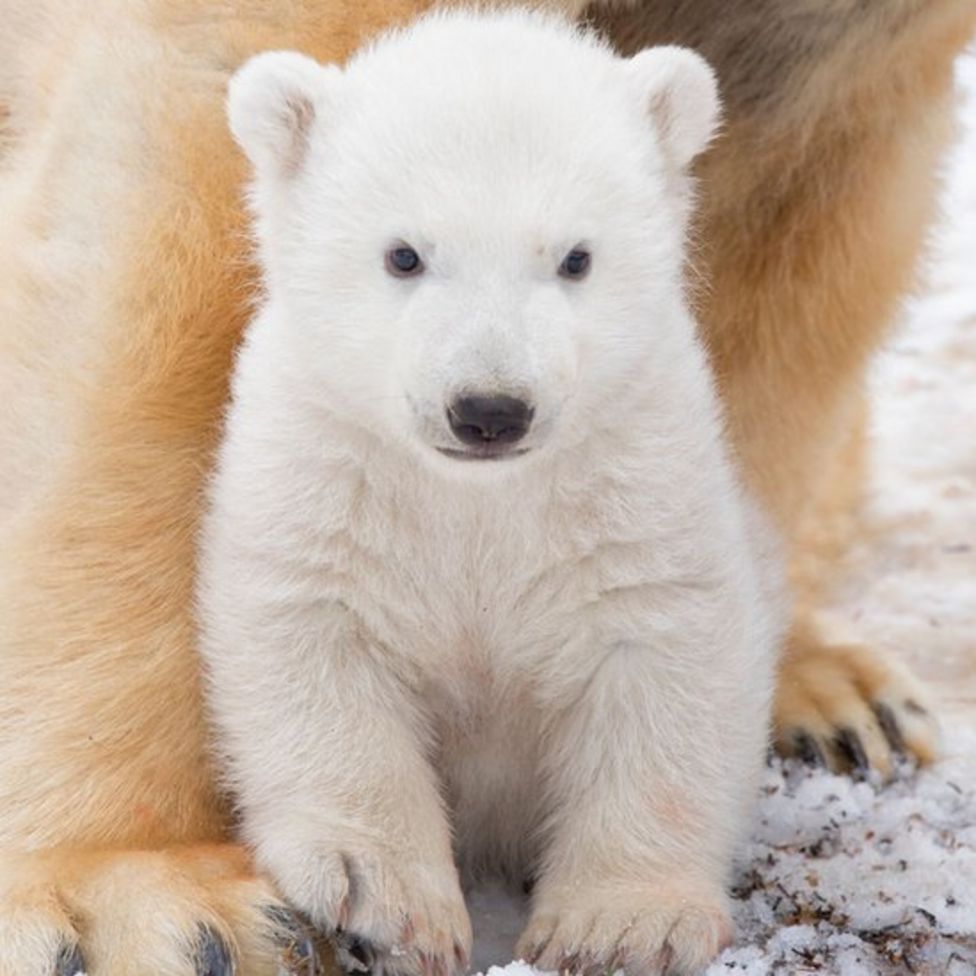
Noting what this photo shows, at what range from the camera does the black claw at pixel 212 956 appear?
2.48 metres

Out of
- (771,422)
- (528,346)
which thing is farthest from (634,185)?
(771,422)

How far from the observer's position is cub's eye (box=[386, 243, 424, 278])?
2.30m

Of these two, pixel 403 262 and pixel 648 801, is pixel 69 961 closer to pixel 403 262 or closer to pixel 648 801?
pixel 648 801

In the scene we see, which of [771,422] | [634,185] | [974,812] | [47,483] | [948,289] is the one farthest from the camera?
[948,289]

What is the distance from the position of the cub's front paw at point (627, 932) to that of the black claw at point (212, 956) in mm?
314

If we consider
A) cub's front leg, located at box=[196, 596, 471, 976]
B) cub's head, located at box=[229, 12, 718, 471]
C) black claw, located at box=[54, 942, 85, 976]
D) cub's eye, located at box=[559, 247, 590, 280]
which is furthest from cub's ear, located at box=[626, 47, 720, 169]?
black claw, located at box=[54, 942, 85, 976]

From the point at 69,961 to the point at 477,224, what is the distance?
894 mm

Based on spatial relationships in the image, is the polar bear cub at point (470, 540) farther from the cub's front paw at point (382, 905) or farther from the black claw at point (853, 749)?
the black claw at point (853, 749)

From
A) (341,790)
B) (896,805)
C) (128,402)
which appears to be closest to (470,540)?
(341,790)

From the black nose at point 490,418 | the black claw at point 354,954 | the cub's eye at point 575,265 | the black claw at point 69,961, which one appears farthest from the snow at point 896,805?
the cub's eye at point 575,265

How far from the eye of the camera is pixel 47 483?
2.86 m

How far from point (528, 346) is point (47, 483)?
0.88 m

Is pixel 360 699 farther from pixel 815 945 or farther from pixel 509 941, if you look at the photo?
pixel 815 945

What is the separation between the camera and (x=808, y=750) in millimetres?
3510
